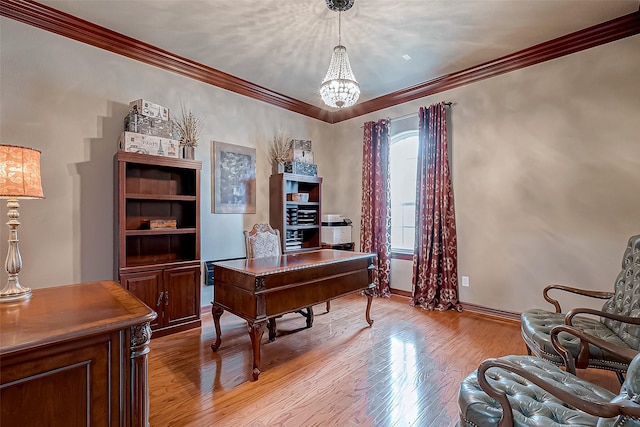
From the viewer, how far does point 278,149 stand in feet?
14.7

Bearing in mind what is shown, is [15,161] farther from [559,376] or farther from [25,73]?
[559,376]

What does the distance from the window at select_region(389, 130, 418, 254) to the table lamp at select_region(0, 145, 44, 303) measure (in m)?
4.06

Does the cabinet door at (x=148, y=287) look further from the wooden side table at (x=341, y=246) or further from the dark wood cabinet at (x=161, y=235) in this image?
the wooden side table at (x=341, y=246)

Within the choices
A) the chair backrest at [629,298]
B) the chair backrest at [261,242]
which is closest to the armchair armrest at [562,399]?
the chair backrest at [629,298]

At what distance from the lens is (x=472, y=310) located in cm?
374

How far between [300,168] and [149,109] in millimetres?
2059

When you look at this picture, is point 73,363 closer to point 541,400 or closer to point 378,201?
point 541,400

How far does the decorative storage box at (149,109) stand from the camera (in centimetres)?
294

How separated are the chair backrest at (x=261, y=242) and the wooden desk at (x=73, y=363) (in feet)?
6.09

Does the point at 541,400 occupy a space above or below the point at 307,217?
below

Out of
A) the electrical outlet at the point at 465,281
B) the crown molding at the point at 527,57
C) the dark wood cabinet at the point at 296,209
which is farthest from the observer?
the dark wood cabinet at the point at 296,209

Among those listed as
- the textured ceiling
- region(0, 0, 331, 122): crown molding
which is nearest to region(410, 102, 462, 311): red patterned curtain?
the textured ceiling

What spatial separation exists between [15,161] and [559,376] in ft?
9.39

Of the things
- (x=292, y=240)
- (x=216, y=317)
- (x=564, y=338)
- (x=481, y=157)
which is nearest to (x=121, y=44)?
(x=216, y=317)
